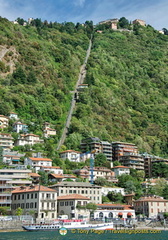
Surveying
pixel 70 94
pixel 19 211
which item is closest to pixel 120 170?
pixel 19 211

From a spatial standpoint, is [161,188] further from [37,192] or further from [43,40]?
[43,40]

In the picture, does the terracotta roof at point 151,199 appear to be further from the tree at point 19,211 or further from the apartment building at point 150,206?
the tree at point 19,211

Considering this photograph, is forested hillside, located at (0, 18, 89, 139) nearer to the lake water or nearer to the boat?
the boat

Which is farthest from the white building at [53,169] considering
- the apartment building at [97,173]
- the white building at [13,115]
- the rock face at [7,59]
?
the rock face at [7,59]

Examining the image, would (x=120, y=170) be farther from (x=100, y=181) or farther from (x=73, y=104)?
(x=73, y=104)

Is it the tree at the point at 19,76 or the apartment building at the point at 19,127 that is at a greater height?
the tree at the point at 19,76

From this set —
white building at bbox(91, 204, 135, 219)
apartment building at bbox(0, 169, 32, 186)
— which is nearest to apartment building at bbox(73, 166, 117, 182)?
white building at bbox(91, 204, 135, 219)
